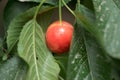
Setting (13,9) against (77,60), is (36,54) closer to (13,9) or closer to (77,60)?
(77,60)

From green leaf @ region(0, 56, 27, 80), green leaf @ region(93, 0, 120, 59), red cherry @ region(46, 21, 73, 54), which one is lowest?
green leaf @ region(0, 56, 27, 80)

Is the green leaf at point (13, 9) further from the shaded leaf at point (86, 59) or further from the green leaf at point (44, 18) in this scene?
the shaded leaf at point (86, 59)

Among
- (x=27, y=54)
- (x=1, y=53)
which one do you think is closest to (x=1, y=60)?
(x=1, y=53)

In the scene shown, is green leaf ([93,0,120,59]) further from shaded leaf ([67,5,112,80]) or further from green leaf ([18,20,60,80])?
green leaf ([18,20,60,80])

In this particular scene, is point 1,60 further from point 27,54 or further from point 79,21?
point 79,21

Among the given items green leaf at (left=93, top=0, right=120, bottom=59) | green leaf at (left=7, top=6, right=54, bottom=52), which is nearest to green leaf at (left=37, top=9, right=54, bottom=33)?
green leaf at (left=7, top=6, right=54, bottom=52)

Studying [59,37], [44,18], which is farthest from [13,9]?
[59,37]
